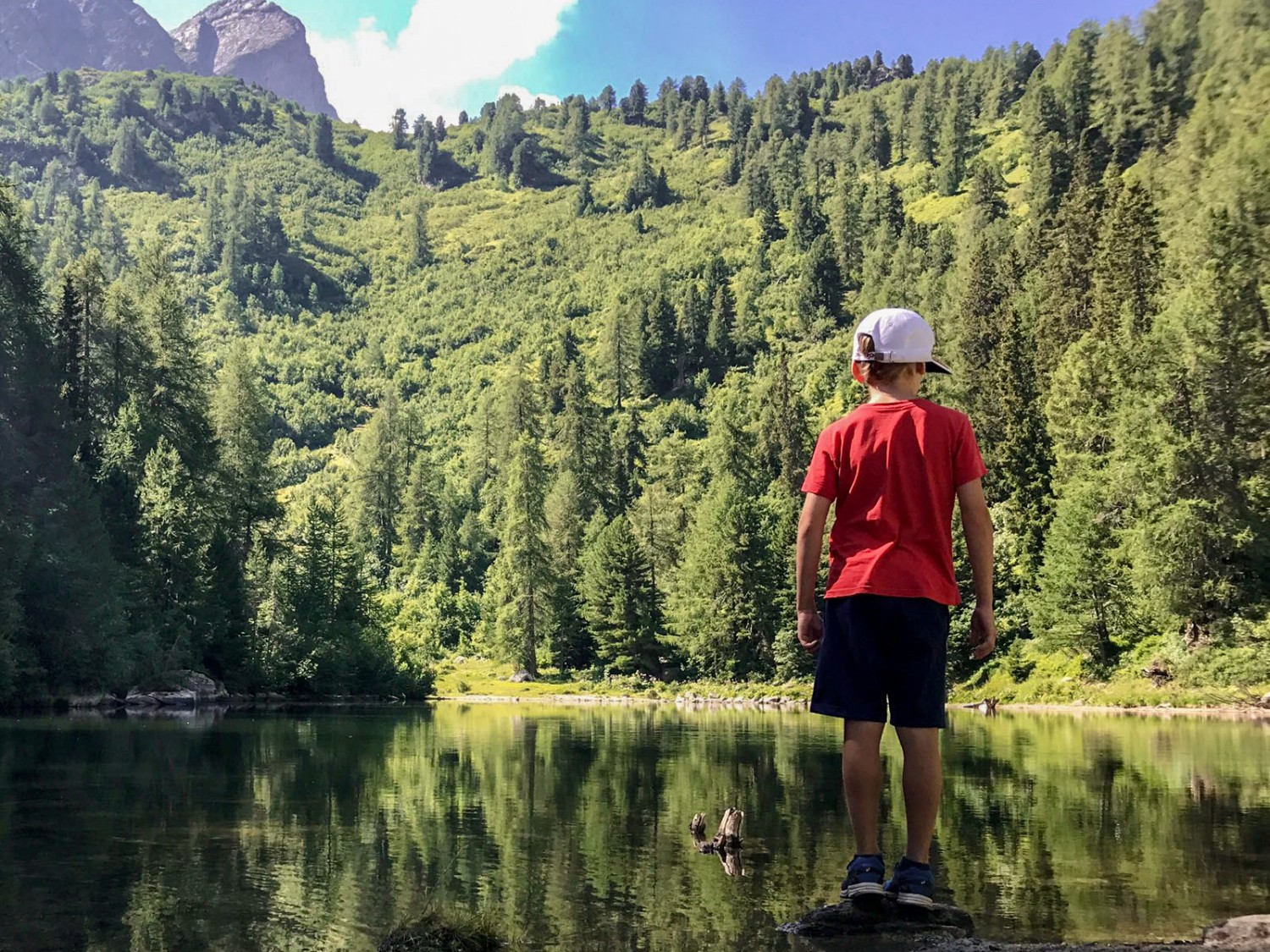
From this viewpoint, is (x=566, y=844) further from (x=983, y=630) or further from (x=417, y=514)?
(x=417, y=514)

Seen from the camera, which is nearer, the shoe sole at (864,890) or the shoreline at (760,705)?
the shoe sole at (864,890)

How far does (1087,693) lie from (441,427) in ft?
453

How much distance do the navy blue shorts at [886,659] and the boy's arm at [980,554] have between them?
0.24m

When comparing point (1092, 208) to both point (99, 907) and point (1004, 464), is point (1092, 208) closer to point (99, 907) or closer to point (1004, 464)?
point (1004, 464)

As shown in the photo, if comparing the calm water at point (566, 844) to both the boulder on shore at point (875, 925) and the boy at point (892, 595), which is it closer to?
the boulder on shore at point (875, 925)

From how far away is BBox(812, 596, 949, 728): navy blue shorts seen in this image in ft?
24.5

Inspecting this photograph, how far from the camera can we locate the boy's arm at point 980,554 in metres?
7.58

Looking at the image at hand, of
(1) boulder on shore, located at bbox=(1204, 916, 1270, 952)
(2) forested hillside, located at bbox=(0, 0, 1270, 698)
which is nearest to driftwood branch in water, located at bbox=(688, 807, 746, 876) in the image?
(1) boulder on shore, located at bbox=(1204, 916, 1270, 952)

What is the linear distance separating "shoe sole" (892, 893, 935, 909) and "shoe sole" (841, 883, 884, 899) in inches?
4.4

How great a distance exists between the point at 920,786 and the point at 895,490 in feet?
6.13

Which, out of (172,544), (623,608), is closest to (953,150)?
(623,608)

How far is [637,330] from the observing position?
16100 cm

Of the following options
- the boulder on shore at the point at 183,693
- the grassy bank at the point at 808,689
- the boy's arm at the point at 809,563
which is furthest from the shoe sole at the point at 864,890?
the boulder on shore at the point at 183,693

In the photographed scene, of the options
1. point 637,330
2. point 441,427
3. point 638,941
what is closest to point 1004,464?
point 638,941
